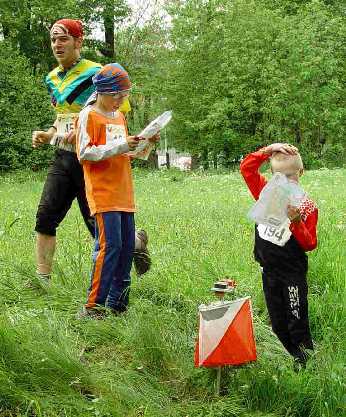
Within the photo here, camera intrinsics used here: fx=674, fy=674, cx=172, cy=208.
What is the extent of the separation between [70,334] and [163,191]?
443 inches

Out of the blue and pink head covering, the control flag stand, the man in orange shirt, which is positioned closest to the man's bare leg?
the man in orange shirt

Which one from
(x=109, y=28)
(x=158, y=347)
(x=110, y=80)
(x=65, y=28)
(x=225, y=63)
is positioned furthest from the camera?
(x=109, y=28)

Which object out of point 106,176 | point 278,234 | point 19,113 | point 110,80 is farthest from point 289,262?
point 19,113

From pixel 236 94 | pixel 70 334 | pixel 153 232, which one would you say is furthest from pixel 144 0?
pixel 70 334

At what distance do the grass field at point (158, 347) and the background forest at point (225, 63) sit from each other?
23.4 metres

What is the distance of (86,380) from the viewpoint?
307 centimetres

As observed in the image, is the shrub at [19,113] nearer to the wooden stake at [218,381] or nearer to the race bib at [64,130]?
the race bib at [64,130]

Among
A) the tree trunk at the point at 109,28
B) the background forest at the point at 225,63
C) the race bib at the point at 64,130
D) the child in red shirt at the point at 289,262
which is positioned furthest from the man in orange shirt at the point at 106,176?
the tree trunk at the point at 109,28

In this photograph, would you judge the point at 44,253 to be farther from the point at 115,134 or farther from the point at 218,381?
the point at 218,381

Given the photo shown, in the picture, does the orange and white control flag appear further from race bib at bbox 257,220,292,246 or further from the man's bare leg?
the man's bare leg

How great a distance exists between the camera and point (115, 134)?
13.6 feet

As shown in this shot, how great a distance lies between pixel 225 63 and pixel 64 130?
82.3 feet

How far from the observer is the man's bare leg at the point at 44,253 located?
4867 millimetres

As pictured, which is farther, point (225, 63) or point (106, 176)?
point (225, 63)
